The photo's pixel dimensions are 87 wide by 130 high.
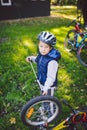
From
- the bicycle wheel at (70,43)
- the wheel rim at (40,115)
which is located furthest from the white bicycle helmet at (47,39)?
the bicycle wheel at (70,43)

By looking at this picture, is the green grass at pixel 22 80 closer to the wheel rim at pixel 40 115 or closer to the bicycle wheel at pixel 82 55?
the bicycle wheel at pixel 82 55

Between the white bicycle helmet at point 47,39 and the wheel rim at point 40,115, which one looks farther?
the wheel rim at point 40,115

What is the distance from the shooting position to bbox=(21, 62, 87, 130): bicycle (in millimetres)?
Answer: 3956

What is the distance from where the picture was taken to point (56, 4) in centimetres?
2773

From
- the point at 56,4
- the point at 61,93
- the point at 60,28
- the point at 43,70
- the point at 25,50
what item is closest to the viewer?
the point at 43,70

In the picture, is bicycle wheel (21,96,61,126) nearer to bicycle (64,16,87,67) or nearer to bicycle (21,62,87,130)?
bicycle (21,62,87,130)

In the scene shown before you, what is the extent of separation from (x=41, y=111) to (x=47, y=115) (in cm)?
25

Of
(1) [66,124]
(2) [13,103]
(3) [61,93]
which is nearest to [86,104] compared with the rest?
(3) [61,93]

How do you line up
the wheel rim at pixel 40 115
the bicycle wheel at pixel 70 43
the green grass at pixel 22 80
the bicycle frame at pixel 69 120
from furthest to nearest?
the bicycle wheel at pixel 70 43 < the green grass at pixel 22 80 < the wheel rim at pixel 40 115 < the bicycle frame at pixel 69 120

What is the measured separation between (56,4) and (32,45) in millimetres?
19255

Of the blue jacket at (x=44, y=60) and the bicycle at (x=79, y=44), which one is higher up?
the blue jacket at (x=44, y=60)

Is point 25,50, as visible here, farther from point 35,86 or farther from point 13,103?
point 13,103

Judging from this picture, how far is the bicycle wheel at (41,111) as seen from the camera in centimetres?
391

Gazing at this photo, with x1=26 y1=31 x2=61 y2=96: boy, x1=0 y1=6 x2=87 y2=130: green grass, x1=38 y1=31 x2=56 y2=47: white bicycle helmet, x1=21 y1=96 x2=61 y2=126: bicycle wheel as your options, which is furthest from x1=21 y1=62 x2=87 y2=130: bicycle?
x1=38 y1=31 x2=56 y2=47: white bicycle helmet
